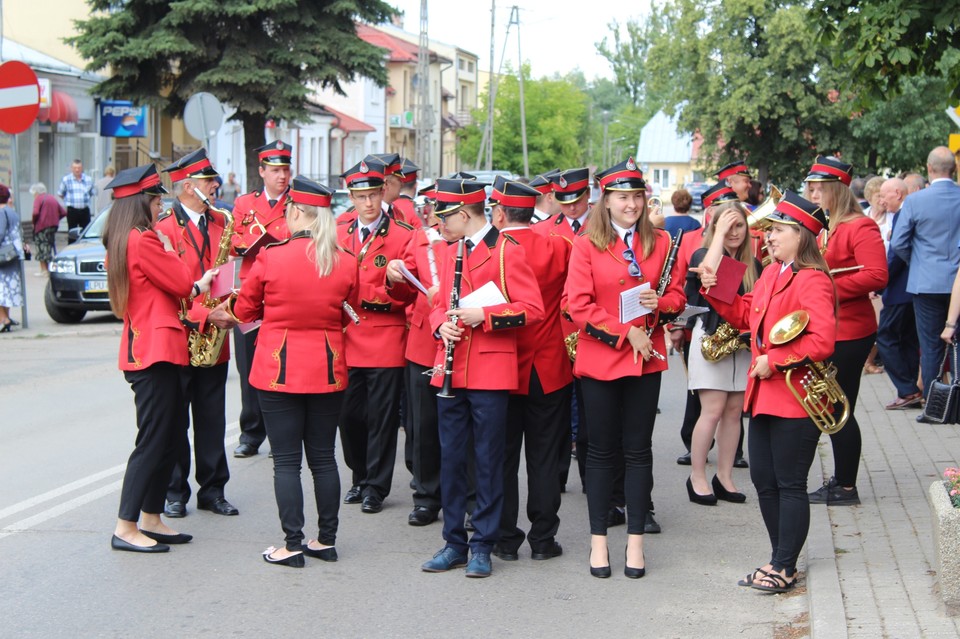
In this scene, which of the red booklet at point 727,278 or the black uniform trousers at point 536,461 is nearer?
the black uniform trousers at point 536,461

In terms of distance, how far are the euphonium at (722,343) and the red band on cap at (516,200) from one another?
71.6 inches

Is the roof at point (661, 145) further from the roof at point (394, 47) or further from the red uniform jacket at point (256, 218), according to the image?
the red uniform jacket at point (256, 218)

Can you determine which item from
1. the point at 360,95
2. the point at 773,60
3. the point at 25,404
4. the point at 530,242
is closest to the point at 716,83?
the point at 773,60

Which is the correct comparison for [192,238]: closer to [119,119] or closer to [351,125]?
[119,119]

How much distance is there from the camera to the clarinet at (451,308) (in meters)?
6.34

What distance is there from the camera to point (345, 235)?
801 centimetres

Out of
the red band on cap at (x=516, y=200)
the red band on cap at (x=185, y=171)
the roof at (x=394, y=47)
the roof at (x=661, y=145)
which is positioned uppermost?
the roof at (x=394, y=47)

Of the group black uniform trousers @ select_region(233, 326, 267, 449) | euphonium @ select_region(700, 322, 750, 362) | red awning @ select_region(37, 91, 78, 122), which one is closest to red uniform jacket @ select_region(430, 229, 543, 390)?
euphonium @ select_region(700, 322, 750, 362)

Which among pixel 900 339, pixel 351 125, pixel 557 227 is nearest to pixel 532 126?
pixel 351 125

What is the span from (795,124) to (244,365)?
41411 millimetres

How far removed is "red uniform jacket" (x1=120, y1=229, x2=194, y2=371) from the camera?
6684 mm

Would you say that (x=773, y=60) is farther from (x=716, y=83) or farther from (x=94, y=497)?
(x=94, y=497)

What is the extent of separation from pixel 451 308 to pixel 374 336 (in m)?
1.45

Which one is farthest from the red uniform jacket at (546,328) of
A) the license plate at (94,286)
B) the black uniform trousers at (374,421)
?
the license plate at (94,286)
